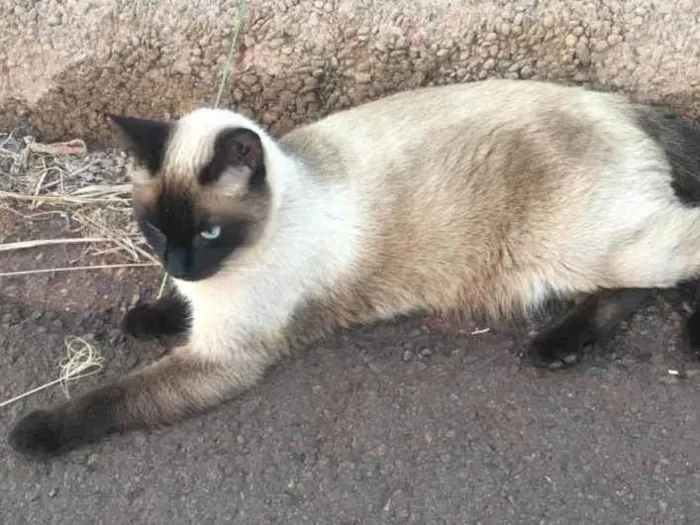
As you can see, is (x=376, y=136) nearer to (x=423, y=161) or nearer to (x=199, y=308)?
(x=423, y=161)

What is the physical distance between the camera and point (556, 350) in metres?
2.67

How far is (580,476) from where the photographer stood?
8.04ft

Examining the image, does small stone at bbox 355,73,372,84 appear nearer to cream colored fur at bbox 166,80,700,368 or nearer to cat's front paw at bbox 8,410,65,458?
cream colored fur at bbox 166,80,700,368

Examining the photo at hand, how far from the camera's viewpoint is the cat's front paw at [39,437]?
8.43 ft

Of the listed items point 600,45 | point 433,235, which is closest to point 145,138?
point 433,235

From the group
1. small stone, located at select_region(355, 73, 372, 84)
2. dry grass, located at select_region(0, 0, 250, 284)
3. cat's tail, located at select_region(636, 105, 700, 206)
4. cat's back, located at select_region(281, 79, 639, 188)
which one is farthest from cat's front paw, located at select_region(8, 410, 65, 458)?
cat's tail, located at select_region(636, 105, 700, 206)

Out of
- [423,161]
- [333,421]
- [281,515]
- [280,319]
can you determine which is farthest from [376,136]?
[281,515]

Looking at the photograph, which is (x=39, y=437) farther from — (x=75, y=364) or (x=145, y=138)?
(x=145, y=138)

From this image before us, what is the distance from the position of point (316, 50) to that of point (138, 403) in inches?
50.7

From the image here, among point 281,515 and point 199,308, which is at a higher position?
point 199,308

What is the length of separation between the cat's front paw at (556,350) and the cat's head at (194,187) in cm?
90

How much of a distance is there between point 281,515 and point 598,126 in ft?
4.59

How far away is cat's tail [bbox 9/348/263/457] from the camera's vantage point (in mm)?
2584

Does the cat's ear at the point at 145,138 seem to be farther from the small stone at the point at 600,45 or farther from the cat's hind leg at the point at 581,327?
the small stone at the point at 600,45
